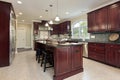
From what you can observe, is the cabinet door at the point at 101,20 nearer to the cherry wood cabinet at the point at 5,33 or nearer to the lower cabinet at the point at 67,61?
the lower cabinet at the point at 67,61

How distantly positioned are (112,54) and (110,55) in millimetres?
111

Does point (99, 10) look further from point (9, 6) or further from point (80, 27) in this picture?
point (9, 6)

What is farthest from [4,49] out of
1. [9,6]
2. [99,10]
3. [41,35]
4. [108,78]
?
[41,35]

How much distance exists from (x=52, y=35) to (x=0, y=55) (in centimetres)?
655

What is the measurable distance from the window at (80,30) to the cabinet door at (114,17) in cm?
221

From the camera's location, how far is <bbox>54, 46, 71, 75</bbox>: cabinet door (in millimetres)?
2889

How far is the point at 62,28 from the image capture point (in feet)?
29.6

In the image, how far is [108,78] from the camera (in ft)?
9.53

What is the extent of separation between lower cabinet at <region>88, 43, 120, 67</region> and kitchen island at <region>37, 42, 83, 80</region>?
4.92 feet

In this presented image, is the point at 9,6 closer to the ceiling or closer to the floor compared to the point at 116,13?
closer to the ceiling

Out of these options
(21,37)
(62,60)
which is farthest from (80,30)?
(21,37)

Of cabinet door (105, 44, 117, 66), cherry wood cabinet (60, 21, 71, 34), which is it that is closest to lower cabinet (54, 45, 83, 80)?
cabinet door (105, 44, 117, 66)

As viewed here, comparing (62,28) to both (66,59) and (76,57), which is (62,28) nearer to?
(76,57)

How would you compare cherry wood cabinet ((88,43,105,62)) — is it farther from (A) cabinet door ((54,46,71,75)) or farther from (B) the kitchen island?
(A) cabinet door ((54,46,71,75))
